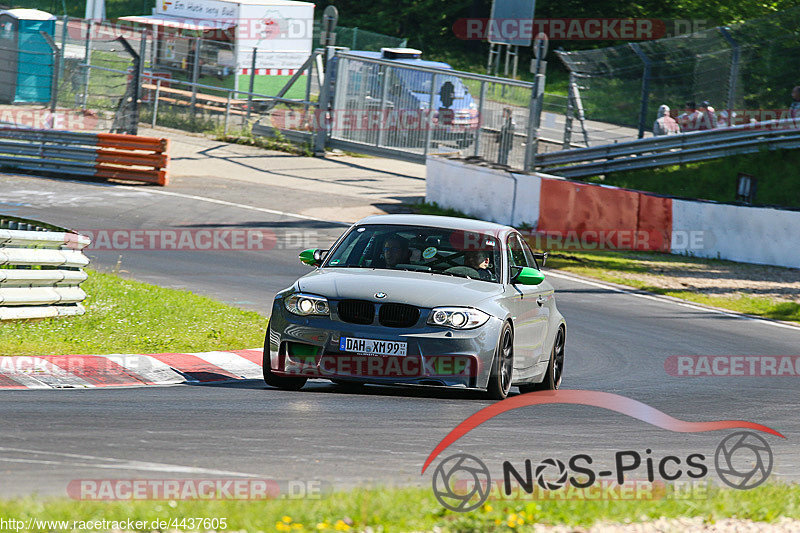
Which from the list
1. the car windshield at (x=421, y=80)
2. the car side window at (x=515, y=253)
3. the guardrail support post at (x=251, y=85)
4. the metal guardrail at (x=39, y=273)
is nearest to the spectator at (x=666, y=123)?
the car windshield at (x=421, y=80)

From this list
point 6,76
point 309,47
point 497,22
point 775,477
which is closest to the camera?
point 775,477

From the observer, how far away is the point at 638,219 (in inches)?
834

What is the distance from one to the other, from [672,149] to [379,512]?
21450 mm

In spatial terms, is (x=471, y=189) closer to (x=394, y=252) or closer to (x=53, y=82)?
(x=53, y=82)

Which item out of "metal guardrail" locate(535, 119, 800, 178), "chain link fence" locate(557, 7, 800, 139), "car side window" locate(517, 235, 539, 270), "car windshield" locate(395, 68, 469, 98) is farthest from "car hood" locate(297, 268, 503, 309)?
"car windshield" locate(395, 68, 469, 98)

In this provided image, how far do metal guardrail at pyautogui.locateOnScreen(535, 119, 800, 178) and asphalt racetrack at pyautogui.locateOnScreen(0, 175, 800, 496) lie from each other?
965 centimetres

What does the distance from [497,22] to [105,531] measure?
102 feet

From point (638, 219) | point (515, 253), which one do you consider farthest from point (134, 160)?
point (515, 253)

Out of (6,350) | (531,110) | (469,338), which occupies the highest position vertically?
(531,110)

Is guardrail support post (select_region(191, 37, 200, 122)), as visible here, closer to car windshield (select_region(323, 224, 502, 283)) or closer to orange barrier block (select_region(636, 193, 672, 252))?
orange barrier block (select_region(636, 193, 672, 252))

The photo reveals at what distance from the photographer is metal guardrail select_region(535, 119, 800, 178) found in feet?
79.0

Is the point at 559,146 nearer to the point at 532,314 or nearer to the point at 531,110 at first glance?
the point at 531,110

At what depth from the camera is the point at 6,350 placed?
386 inches

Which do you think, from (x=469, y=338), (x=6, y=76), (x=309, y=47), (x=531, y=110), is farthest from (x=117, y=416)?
(x=309, y=47)
